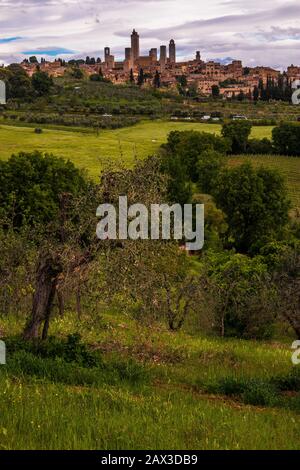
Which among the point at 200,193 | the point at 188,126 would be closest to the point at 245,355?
the point at 200,193

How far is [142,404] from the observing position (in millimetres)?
10305

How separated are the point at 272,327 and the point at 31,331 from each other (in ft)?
48.0

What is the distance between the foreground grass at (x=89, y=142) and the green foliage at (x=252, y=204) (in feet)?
78.4

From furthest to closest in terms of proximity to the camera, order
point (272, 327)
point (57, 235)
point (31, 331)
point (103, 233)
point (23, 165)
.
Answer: point (23, 165) < point (272, 327) < point (57, 235) < point (31, 331) < point (103, 233)

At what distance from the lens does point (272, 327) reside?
2648 cm

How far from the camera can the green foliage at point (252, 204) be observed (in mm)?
56656

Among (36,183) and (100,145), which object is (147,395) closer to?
(36,183)

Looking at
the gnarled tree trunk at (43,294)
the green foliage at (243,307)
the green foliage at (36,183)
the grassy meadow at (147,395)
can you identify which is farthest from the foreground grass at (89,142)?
the gnarled tree trunk at (43,294)

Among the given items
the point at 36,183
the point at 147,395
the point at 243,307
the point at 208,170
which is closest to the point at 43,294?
the point at 147,395

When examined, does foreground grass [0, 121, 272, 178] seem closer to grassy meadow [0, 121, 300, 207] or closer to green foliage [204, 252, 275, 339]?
grassy meadow [0, 121, 300, 207]

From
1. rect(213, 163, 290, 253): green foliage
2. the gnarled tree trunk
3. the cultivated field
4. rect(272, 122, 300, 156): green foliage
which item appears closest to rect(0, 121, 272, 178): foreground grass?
rect(272, 122, 300, 156): green foliage

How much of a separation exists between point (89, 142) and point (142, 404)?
292 ft

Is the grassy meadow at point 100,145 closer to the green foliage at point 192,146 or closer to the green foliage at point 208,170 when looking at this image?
the green foliage at point 192,146
